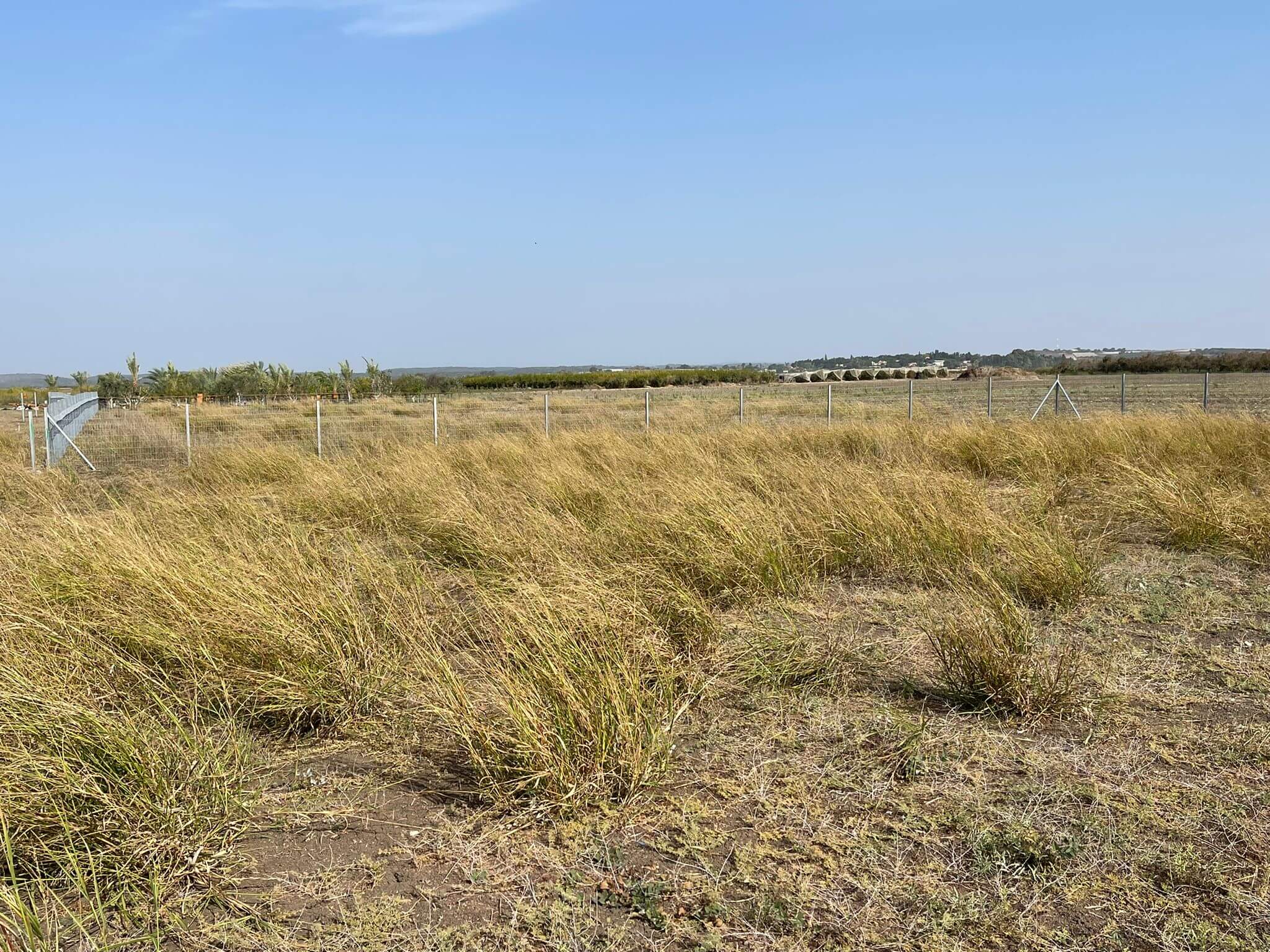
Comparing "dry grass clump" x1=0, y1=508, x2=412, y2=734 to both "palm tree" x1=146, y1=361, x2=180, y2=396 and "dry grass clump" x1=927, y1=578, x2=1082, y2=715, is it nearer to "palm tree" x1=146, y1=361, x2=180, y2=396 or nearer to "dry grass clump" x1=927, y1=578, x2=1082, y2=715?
"dry grass clump" x1=927, y1=578, x2=1082, y2=715

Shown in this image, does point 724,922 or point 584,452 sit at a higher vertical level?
point 584,452

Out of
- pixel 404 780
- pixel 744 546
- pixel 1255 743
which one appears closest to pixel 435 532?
pixel 744 546

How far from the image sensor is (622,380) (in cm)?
6606

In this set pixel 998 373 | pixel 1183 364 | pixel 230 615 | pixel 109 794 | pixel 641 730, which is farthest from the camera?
pixel 998 373

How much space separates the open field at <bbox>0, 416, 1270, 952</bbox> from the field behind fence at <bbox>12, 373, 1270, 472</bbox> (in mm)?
7342

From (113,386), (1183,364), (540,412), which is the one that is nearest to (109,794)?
(540,412)

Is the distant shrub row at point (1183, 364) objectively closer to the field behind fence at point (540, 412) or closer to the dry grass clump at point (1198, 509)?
the field behind fence at point (540, 412)

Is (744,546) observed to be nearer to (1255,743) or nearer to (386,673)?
(386,673)

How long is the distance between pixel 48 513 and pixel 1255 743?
7903mm

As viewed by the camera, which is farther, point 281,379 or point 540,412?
point 281,379

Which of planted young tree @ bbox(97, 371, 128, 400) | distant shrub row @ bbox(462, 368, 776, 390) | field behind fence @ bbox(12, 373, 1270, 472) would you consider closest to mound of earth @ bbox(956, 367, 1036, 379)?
field behind fence @ bbox(12, 373, 1270, 472)

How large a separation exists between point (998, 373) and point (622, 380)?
80.3ft

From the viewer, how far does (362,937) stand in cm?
253

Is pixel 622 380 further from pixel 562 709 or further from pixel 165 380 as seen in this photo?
pixel 562 709
